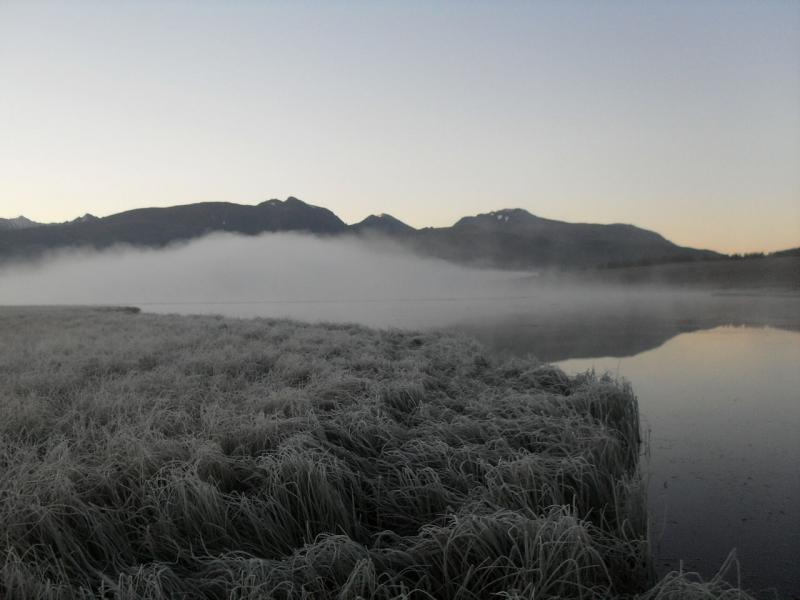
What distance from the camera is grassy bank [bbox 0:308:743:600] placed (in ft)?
9.11

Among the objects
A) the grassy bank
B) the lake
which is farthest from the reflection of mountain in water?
the grassy bank

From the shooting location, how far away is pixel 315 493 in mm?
3678

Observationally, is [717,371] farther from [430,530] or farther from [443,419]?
[430,530]

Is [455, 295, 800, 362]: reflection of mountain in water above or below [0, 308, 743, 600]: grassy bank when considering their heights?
below

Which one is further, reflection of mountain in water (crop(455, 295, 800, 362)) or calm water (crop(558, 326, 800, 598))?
reflection of mountain in water (crop(455, 295, 800, 362))

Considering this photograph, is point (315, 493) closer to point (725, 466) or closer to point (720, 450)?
point (725, 466)

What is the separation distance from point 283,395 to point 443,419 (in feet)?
7.45

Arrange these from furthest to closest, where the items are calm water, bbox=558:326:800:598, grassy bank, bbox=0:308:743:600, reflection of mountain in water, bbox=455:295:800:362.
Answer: reflection of mountain in water, bbox=455:295:800:362 → calm water, bbox=558:326:800:598 → grassy bank, bbox=0:308:743:600

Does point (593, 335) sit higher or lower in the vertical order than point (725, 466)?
lower

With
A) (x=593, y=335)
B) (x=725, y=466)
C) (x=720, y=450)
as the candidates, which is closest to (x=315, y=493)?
(x=725, y=466)

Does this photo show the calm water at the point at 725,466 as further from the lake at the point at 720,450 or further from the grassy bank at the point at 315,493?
the grassy bank at the point at 315,493

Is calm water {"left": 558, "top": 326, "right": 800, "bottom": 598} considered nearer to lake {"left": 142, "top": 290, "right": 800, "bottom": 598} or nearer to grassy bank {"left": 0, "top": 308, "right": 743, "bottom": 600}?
lake {"left": 142, "top": 290, "right": 800, "bottom": 598}

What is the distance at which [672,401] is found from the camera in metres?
8.56

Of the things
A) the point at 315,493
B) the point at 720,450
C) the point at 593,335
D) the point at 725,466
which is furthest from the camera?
the point at 593,335
